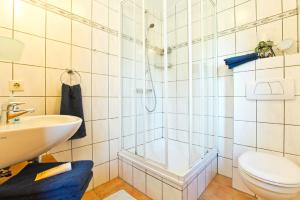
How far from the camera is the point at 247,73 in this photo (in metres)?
1.39

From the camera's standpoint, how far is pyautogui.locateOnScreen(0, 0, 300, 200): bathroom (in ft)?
3.44

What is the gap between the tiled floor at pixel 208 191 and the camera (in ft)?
4.44

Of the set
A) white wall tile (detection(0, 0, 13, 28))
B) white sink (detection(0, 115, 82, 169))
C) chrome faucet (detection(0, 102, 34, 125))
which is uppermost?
white wall tile (detection(0, 0, 13, 28))

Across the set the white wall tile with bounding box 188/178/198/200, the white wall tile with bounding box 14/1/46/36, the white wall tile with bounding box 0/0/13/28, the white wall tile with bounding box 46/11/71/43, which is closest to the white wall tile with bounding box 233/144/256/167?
the white wall tile with bounding box 188/178/198/200

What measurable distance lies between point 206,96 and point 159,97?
Answer: 49 centimetres

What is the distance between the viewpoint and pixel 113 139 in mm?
1659

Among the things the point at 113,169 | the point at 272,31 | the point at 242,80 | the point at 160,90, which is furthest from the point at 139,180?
the point at 272,31

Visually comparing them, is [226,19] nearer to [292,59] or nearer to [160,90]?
[292,59]

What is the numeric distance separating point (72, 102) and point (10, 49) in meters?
0.53

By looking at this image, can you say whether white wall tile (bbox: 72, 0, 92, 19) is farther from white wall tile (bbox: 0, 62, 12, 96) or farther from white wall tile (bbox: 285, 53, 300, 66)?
white wall tile (bbox: 285, 53, 300, 66)

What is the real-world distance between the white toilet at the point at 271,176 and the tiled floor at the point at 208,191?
441mm

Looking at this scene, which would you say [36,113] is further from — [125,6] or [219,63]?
[219,63]

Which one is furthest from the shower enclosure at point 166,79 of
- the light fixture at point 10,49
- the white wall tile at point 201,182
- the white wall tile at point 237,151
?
the light fixture at point 10,49

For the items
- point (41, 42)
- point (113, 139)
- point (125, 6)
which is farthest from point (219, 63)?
point (41, 42)
